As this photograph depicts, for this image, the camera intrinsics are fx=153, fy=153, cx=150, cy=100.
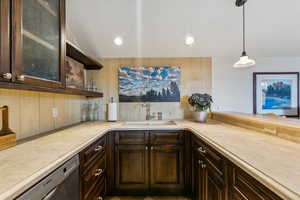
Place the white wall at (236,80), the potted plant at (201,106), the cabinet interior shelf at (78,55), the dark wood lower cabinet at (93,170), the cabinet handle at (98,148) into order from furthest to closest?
the white wall at (236,80) → the potted plant at (201,106) → the cabinet interior shelf at (78,55) → the cabinet handle at (98,148) → the dark wood lower cabinet at (93,170)

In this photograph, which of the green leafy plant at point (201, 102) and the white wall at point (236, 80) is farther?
the white wall at point (236, 80)

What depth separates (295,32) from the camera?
2305mm

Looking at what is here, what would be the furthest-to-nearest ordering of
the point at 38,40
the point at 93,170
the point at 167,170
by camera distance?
the point at 167,170 < the point at 93,170 < the point at 38,40

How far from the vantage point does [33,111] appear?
148 cm

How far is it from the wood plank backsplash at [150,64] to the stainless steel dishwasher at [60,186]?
5.49 ft

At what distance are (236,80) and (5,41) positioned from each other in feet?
10.2

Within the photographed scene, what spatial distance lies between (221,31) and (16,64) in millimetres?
2442

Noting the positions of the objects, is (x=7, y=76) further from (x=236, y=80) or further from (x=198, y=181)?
(x=236, y=80)

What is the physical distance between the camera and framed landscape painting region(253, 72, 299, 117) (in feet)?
9.40

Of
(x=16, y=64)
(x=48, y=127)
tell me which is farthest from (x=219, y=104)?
(x=16, y=64)

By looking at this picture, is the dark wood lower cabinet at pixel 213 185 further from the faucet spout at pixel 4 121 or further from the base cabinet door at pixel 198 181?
the faucet spout at pixel 4 121

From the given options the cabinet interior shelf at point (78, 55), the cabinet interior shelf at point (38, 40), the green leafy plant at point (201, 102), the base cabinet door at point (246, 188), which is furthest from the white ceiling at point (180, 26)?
the base cabinet door at point (246, 188)

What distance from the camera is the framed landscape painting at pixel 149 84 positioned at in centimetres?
269

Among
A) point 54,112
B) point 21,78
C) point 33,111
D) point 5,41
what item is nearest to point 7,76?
point 21,78
